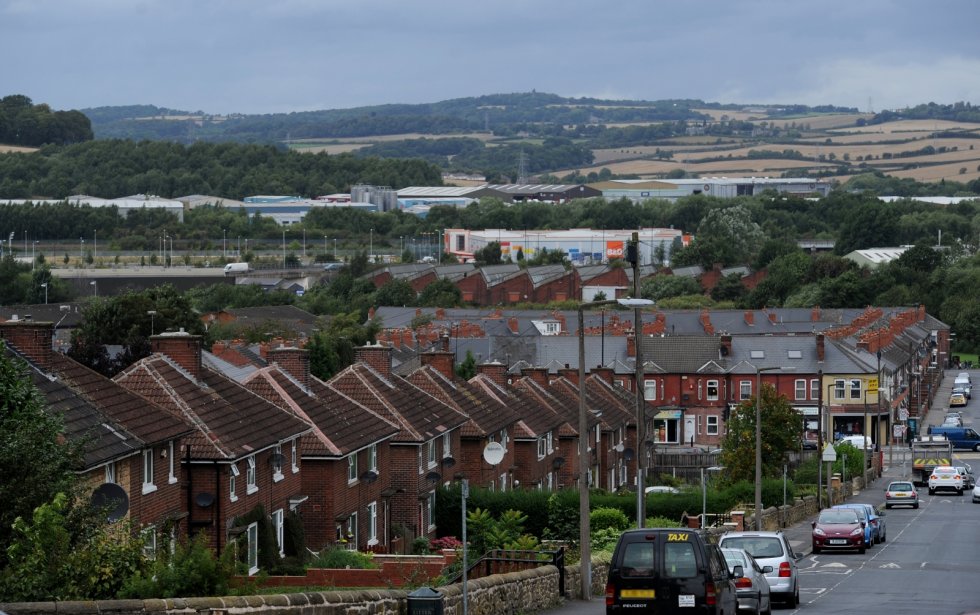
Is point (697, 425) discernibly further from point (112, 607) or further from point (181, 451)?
point (112, 607)

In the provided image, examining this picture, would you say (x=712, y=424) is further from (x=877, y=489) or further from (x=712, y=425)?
(x=877, y=489)

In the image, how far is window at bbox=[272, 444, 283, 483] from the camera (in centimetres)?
3722

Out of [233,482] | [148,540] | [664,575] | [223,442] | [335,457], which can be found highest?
[664,575]

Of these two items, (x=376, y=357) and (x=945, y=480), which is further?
(x=945, y=480)

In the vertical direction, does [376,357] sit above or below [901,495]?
above

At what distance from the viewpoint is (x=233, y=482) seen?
3500 centimetres

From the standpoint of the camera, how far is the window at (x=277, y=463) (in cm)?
3722

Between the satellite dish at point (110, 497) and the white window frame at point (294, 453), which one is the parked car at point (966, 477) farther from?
the satellite dish at point (110, 497)

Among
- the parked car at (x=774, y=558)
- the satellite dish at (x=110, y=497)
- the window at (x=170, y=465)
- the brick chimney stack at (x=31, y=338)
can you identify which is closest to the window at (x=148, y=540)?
the satellite dish at (x=110, y=497)

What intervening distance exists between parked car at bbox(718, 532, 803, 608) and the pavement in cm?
284

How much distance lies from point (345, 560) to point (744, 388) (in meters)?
68.6

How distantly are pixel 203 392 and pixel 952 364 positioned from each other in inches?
4927

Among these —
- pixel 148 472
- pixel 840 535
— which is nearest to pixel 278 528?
pixel 148 472

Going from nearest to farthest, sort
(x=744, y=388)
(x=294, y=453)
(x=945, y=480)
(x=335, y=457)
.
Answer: (x=294, y=453)
(x=335, y=457)
(x=945, y=480)
(x=744, y=388)
